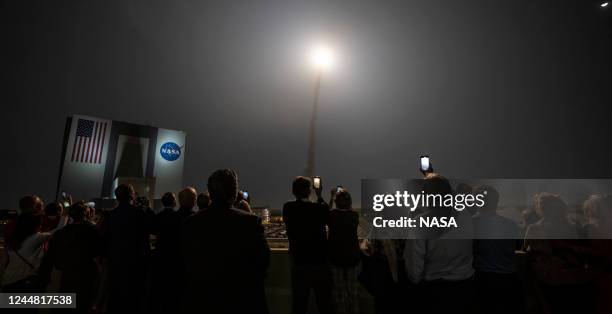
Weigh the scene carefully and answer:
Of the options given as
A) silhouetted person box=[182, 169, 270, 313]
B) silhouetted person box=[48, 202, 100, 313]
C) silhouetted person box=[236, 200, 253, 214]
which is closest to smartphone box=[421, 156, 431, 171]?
silhouetted person box=[236, 200, 253, 214]

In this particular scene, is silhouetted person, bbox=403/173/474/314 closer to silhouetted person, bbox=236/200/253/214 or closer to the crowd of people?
the crowd of people

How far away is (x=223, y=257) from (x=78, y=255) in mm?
2508

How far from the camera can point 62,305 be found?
11.9 ft

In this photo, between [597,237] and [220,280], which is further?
[597,237]

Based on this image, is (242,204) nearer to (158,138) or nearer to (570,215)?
(570,215)

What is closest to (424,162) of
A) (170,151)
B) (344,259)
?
(344,259)

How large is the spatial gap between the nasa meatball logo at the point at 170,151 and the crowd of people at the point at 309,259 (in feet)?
71.7

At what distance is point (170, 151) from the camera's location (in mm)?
25375

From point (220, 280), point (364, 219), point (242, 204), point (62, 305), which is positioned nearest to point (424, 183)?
point (364, 219)

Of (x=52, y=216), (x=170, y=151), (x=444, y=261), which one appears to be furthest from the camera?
(x=170, y=151)

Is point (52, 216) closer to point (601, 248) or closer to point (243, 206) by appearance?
point (243, 206)

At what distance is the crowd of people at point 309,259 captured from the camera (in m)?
2.27

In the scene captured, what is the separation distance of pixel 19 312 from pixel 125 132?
22819 millimetres

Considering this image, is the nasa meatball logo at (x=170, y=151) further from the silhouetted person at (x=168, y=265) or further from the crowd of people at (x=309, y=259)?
the silhouetted person at (x=168, y=265)
